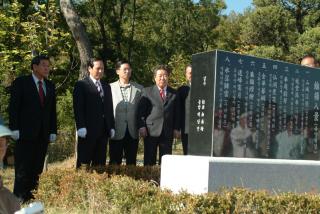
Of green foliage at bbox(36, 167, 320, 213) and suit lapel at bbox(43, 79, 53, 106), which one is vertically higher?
suit lapel at bbox(43, 79, 53, 106)

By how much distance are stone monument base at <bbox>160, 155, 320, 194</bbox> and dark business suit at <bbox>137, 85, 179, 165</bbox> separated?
5.39ft

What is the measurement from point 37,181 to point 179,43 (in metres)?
26.0

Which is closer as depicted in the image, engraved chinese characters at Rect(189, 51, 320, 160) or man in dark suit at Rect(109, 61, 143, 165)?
engraved chinese characters at Rect(189, 51, 320, 160)

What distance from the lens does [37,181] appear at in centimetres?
623

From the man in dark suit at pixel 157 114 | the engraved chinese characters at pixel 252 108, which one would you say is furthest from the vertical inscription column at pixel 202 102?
the man in dark suit at pixel 157 114

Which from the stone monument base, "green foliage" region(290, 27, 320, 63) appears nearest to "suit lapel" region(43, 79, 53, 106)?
the stone monument base

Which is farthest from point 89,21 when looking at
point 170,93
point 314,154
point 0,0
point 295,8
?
point 314,154

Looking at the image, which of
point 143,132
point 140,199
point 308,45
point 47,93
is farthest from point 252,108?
point 308,45

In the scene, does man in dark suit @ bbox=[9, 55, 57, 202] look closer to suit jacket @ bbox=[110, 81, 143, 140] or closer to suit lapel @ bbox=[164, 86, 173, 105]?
suit jacket @ bbox=[110, 81, 143, 140]

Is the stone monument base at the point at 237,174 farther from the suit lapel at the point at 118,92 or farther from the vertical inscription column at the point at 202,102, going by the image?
the suit lapel at the point at 118,92

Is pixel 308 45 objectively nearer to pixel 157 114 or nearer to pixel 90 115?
pixel 157 114

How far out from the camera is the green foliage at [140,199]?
4219mm

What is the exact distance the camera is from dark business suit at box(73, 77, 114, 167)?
6.63 metres

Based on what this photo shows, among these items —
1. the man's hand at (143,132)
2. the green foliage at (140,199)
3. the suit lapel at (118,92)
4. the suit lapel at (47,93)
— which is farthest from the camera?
the suit lapel at (118,92)
